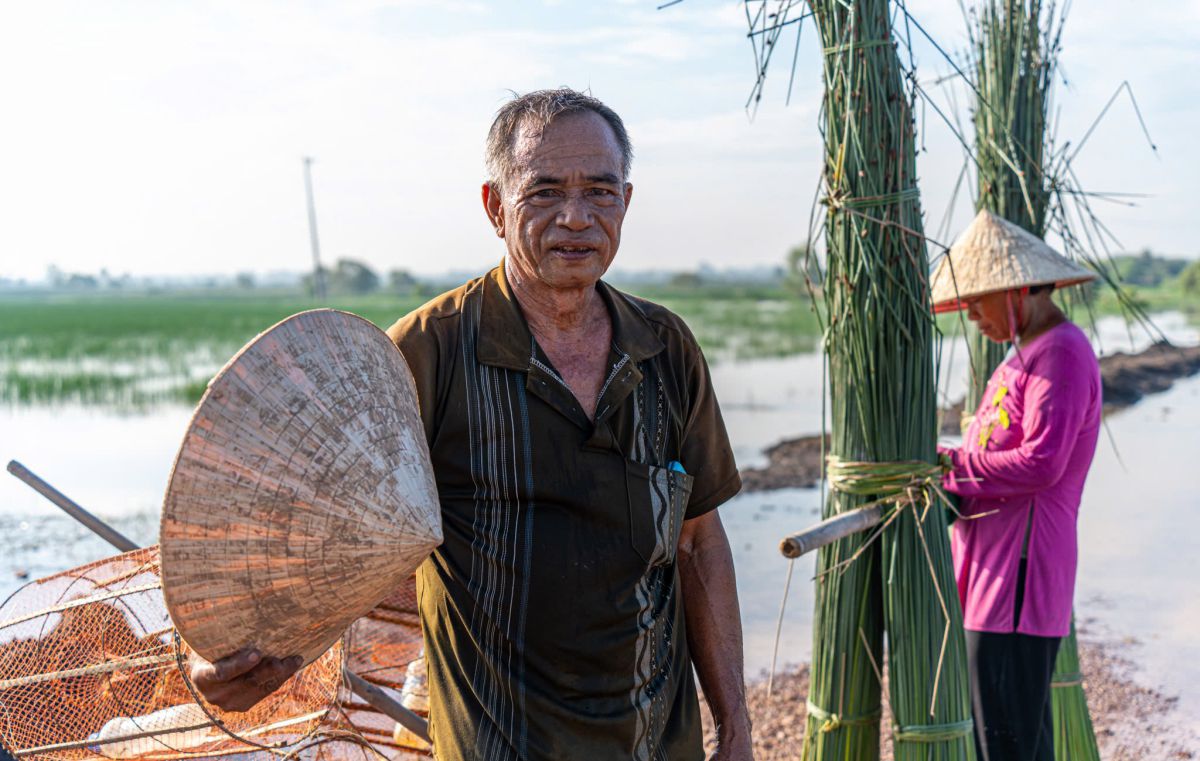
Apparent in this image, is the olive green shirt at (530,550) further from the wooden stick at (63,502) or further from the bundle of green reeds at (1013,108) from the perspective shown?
the bundle of green reeds at (1013,108)

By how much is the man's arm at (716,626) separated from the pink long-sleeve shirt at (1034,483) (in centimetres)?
109

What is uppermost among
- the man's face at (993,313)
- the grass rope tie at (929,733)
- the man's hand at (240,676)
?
the man's face at (993,313)

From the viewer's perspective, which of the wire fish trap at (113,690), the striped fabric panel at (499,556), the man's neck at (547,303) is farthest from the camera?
the wire fish trap at (113,690)

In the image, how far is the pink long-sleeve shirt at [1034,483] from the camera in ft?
9.64

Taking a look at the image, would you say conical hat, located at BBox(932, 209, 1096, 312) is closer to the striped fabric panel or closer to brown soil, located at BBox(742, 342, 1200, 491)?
the striped fabric panel

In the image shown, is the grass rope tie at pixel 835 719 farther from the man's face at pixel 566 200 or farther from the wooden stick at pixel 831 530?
the man's face at pixel 566 200

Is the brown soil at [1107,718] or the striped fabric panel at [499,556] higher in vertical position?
the striped fabric panel at [499,556]

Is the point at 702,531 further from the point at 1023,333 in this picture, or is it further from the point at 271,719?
the point at 1023,333

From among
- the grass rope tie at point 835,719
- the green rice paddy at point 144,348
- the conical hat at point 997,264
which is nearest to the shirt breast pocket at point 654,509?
the grass rope tie at point 835,719

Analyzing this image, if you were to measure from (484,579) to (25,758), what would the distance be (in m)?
0.96

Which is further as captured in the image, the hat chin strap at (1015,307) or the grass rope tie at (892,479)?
the hat chin strap at (1015,307)

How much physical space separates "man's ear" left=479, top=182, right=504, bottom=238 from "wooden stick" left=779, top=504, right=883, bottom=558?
0.79 m

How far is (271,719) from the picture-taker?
2.20 meters

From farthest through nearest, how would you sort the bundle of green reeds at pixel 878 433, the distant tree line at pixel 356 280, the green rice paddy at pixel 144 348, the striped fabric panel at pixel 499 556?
the distant tree line at pixel 356 280 < the green rice paddy at pixel 144 348 < the bundle of green reeds at pixel 878 433 < the striped fabric panel at pixel 499 556
